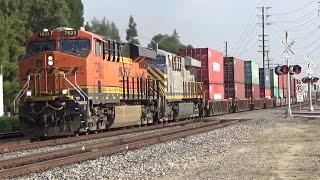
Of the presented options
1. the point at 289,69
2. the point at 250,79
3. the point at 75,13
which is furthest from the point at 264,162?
the point at 75,13

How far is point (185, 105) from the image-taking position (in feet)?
105

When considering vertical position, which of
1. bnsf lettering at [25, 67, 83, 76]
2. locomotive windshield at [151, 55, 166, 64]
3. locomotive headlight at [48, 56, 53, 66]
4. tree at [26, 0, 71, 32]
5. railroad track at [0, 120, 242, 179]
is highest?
tree at [26, 0, 71, 32]

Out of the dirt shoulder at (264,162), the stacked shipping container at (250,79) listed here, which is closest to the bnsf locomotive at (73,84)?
the dirt shoulder at (264,162)

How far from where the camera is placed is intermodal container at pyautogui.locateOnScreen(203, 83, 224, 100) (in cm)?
3744

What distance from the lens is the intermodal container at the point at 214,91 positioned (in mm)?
37438

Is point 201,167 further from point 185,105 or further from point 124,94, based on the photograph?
point 185,105

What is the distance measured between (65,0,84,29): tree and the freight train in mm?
27842

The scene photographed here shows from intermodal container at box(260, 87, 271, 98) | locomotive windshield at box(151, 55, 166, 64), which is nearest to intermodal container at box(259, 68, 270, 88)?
intermodal container at box(260, 87, 271, 98)

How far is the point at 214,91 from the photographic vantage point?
39156mm

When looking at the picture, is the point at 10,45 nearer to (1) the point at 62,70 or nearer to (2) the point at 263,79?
(1) the point at 62,70

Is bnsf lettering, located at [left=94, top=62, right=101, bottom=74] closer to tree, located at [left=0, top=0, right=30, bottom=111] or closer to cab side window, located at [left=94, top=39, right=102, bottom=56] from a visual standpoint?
cab side window, located at [left=94, top=39, right=102, bottom=56]

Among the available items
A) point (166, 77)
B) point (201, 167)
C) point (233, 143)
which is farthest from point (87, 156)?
point (166, 77)

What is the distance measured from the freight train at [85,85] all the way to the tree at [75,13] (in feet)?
91.3

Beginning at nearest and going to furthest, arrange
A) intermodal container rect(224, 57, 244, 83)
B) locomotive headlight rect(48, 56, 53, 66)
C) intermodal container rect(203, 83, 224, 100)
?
locomotive headlight rect(48, 56, 53, 66), intermodal container rect(203, 83, 224, 100), intermodal container rect(224, 57, 244, 83)
